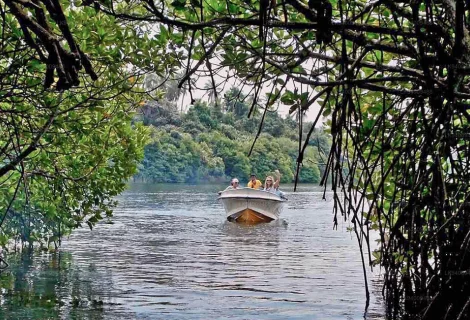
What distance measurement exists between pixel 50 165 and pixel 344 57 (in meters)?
8.69

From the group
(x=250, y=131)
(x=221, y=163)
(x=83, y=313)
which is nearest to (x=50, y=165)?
(x=83, y=313)

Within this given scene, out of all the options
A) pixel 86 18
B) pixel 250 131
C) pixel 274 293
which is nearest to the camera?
pixel 86 18

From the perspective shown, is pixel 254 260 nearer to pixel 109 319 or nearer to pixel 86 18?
pixel 109 319

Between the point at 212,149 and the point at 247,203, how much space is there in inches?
2223

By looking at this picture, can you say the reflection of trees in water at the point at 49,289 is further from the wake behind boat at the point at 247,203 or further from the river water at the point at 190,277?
the wake behind boat at the point at 247,203

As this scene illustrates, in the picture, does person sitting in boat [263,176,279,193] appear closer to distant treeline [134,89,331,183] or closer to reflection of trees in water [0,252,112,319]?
reflection of trees in water [0,252,112,319]

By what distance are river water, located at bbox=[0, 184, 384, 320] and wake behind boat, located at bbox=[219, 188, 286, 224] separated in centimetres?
463

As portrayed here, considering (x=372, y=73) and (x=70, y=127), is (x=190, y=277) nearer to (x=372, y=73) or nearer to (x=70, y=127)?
(x=70, y=127)

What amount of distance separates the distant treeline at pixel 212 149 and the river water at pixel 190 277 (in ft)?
174

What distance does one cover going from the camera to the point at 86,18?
8984mm

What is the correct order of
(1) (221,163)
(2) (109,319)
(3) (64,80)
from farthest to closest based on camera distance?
(1) (221,163)
(2) (109,319)
(3) (64,80)

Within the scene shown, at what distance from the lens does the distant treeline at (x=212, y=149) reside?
80688 millimetres

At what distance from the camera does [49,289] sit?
12688mm

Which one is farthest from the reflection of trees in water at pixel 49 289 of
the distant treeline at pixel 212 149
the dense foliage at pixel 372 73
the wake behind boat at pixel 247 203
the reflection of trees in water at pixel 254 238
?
the distant treeline at pixel 212 149
